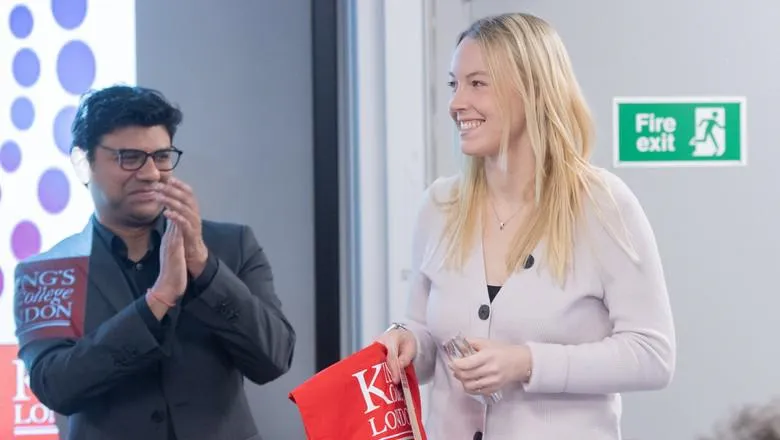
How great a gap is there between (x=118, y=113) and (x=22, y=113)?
0.41 metres

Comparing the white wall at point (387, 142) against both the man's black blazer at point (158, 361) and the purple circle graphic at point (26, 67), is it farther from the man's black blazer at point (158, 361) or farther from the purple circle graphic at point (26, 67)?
the purple circle graphic at point (26, 67)

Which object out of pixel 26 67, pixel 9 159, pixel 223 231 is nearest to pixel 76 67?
pixel 26 67

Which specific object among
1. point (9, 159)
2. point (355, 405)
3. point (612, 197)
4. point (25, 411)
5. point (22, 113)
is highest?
point (22, 113)

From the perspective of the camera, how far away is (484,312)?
1580 millimetres

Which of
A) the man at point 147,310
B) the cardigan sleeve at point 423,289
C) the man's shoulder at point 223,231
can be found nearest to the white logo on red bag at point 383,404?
the cardigan sleeve at point 423,289

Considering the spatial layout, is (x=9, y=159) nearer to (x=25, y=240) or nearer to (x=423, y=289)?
(x=25, y=240)

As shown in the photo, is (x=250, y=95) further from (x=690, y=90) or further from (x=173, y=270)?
(x=690, y=90)

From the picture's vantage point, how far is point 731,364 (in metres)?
2.40

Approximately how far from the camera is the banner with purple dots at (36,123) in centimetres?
220

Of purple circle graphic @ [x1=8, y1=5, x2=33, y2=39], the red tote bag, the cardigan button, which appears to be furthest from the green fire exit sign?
purple circle graphic @ [x1=8, y1=5, x2=33, y2=39]

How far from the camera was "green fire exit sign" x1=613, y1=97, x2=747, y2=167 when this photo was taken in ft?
7.80

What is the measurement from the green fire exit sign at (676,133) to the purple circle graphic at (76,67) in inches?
50.5

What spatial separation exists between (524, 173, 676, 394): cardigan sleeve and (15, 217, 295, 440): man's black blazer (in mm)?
652

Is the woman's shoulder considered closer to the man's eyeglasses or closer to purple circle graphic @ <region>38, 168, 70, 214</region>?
the man's eyeglasses
